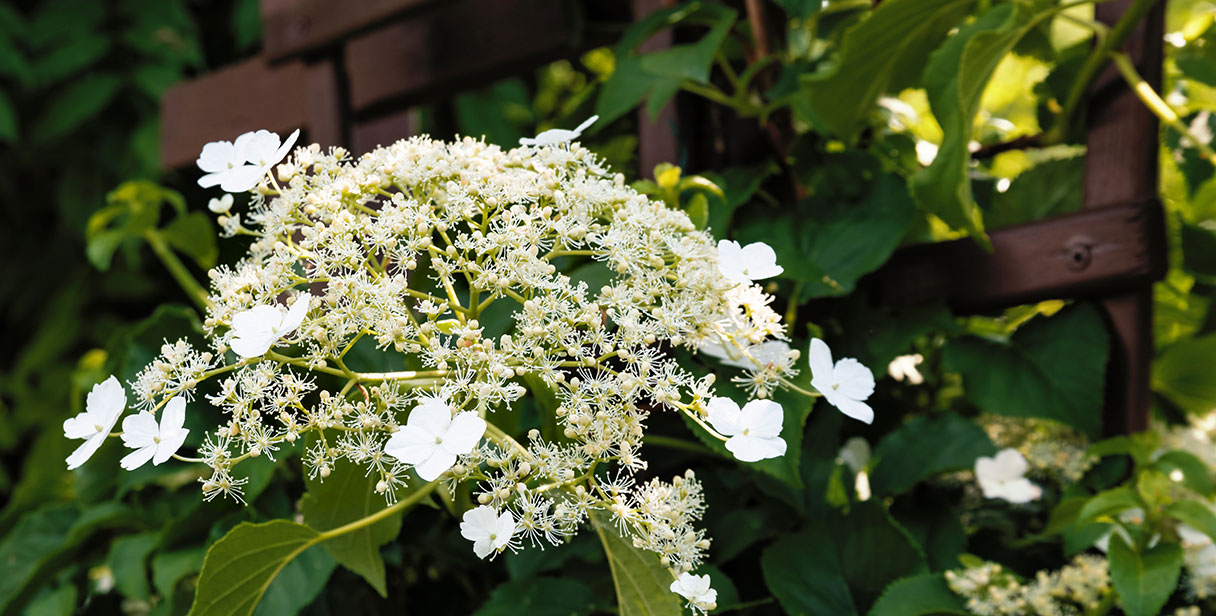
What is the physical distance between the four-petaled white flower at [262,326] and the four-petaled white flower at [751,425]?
0.21 m

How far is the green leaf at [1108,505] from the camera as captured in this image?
675mm

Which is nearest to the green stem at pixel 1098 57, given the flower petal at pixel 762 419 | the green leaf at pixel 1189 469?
the green leaf at pixel 1189 469

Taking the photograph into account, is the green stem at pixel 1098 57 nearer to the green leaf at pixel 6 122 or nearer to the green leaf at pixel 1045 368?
the green leaf at pixel 1045 368

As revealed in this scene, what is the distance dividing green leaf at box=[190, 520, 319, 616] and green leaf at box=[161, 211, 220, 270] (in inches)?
22.2

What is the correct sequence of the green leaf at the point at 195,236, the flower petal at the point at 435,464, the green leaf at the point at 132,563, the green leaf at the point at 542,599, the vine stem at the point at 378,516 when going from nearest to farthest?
the flower petal at the point at 435,464 → the vine stem at the point at 378,516 → the green leaf at the point at 542,599 → the green leaf at the point at 132,563 → the green leaf at the point at 195,236

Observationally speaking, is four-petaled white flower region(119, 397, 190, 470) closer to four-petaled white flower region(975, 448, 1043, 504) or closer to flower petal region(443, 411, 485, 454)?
flower petal region(443, 411, 485, 454)

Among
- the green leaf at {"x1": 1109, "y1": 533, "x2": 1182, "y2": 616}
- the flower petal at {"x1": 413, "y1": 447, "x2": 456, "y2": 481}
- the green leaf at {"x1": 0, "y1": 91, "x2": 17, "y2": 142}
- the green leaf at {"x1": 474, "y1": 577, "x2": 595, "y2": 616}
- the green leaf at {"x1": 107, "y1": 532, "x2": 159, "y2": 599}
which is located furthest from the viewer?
the green leaf at {"x1": 0, "y1": 91, "x2": 17, "y2": 142}

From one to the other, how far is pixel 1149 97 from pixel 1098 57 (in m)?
0.07

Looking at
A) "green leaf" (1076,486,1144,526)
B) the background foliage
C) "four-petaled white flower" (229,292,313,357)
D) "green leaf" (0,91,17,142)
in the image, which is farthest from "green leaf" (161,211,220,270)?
"green leaf" (0,91,17,142)

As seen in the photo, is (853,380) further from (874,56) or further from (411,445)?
(874,56)

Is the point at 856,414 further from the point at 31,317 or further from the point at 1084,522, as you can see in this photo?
the point at 31,317

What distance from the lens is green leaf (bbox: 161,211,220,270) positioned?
1.05m

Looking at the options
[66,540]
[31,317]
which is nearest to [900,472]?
[66,540]

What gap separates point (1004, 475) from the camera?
2.65ft
